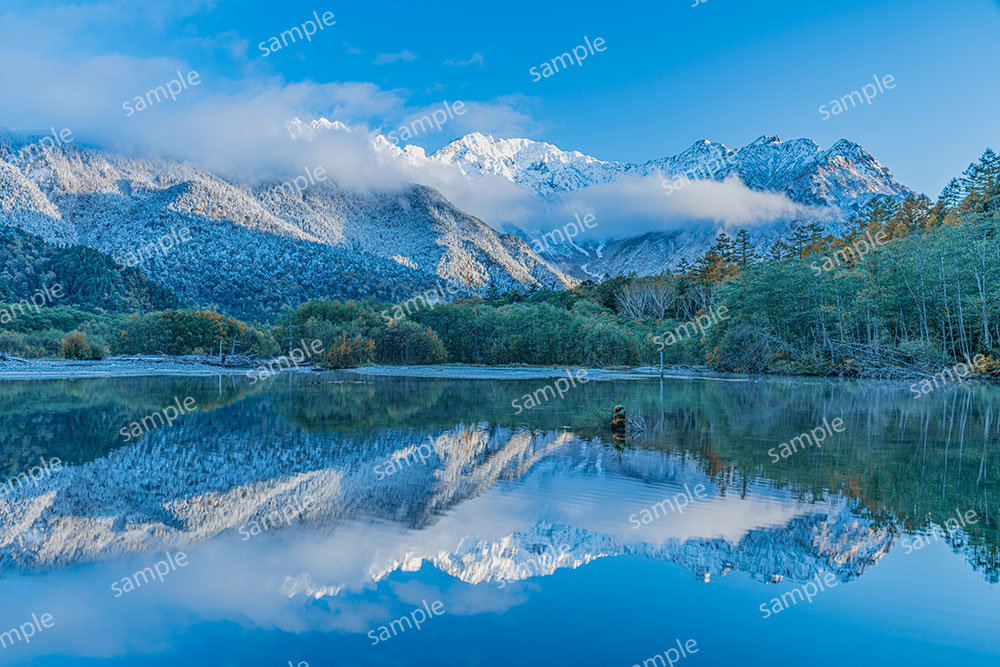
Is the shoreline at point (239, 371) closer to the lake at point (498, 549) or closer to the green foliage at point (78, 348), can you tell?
the green foliage at point (78, 348)

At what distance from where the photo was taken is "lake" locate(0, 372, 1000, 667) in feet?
20.4

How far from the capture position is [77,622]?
6.55m

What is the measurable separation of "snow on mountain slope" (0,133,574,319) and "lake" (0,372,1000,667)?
9811 cm

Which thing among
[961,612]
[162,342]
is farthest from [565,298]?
[961,612]

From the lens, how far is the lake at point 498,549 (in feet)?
20.4

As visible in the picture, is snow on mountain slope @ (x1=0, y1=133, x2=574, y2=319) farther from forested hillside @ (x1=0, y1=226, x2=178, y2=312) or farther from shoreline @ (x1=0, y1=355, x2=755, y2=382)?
shoreline @ (x1=0, y1=355, x2=755, y2=382)

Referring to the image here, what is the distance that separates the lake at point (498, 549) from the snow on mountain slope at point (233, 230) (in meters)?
98.1

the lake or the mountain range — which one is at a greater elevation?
the mountain range

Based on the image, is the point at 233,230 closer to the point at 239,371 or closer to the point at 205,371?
the point at 239,371

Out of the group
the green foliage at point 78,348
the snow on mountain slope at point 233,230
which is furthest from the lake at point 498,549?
the snow on mountain slope at point 233,230

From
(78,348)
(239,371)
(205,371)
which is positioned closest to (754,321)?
(239,371)

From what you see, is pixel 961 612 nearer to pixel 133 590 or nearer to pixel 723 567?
pixel 723 567

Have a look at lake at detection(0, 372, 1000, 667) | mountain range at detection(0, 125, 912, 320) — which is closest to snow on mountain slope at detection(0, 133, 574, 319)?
mountain range at detection(0, 125, 912, 320)

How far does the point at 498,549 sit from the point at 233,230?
404 feet
